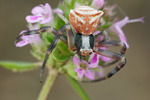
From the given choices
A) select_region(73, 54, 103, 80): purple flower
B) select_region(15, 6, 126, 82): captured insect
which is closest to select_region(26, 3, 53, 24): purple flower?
select_region(15, 6, 126, 82): captured insect

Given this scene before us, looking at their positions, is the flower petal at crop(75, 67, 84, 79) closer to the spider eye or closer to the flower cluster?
the flower cluster

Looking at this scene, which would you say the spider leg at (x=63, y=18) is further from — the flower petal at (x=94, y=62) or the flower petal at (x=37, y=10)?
the flower petal at (x=94, y=62)

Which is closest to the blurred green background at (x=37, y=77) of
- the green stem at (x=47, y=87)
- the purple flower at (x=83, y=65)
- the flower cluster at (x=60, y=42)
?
the green stem at (x=47, y=87)

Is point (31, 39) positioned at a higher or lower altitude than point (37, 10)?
lower

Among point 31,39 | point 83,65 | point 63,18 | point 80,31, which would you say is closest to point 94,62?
point 83,65

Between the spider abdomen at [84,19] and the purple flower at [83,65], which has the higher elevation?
the spider abdomen at [84,19]

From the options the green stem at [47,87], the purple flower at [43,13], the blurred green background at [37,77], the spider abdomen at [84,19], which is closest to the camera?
the spider abdomen at [84,19]

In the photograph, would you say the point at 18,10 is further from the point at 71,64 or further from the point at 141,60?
the point at 71,64

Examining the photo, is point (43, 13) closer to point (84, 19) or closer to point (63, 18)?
point (63, 18)
